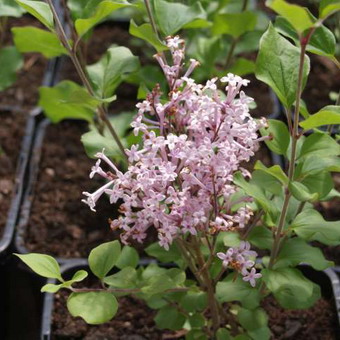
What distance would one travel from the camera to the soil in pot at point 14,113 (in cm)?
207

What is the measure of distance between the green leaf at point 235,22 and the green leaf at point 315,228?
82cm

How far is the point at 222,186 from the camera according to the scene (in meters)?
1.17

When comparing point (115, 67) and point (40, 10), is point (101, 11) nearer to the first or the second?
point (40, 10)

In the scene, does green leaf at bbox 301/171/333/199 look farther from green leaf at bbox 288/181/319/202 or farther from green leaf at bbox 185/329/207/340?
green leaf at bbox 185/329/207/340

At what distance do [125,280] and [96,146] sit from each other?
11.4 inches

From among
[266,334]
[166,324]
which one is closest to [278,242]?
[266,334]

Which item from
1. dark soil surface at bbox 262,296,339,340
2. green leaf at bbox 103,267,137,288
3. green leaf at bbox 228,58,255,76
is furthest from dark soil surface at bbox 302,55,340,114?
green leaf at bbox 103,267,137,288

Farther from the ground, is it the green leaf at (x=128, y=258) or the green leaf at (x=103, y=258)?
the green leaf at (x=103, y=258)

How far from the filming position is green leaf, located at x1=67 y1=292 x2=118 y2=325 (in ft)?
3.95

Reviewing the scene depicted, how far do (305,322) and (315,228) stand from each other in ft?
1.46

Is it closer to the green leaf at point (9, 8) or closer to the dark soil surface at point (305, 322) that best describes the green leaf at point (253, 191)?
the dark soil surface at point (305, 322)

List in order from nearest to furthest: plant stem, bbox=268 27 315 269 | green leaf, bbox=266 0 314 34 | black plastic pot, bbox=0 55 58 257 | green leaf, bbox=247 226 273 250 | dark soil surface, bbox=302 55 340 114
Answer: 1. green leaf, bbox=266 0 314 34
2. plant stem, bbox=268 27 315 269
3. green leaf, bbox=247 226 273 250
4. black plastic pot, bbox=0 55 58 257
5. dark soil surface, bbox=302 55 340 114

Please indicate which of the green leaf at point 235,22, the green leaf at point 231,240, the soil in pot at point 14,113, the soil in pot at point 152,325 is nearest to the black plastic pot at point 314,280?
the soil in pot at point 152,325

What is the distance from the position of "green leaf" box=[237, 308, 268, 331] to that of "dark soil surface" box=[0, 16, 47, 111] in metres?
1.19
